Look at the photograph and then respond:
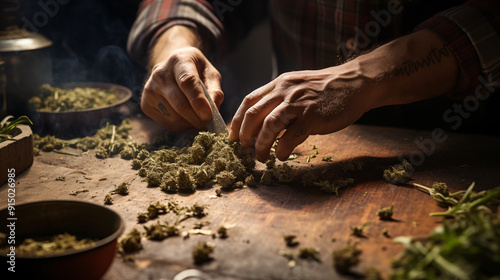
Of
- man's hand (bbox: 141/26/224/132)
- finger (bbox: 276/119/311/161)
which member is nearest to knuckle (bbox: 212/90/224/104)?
man's hand (bbox: 141/26/224/132)

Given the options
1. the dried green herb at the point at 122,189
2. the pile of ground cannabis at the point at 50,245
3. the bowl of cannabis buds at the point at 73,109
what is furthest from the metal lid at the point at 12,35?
the pile of ground cannabis at the point at 50,245

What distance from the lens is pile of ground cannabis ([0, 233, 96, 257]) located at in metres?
0.94

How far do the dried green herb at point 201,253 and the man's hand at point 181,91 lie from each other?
73 centimetres

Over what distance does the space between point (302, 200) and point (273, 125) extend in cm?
27

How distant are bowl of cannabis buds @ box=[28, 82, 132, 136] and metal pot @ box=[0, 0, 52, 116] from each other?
2.2 inches

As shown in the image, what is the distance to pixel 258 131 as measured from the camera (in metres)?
1.50

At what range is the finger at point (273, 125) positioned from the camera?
139 cm

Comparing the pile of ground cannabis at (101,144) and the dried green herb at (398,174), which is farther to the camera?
the pile of ground cannabis at (101,144)

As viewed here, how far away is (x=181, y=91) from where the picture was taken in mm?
1723

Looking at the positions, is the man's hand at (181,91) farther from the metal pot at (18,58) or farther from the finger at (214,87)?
the metal pot at (18,58)

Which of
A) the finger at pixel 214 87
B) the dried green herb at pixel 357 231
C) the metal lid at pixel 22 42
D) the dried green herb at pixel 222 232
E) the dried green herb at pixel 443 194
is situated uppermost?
the metal lid at pixel 22 42

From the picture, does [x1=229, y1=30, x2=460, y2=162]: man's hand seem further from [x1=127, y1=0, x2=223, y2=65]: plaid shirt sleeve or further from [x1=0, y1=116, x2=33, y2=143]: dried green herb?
[x1=127, y1=0, x2=223, y2=65]: plaid shirt sleeve

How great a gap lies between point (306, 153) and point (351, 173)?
0.26 metres

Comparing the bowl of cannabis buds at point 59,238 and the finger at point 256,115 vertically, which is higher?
the finger at point 256,115
